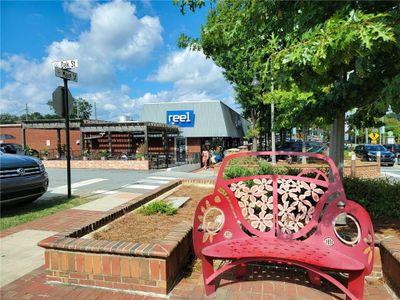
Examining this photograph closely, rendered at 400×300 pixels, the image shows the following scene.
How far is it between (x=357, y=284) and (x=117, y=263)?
7.47 feet

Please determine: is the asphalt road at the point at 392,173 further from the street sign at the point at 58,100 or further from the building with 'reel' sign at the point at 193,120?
the street sign at the point at 58,100

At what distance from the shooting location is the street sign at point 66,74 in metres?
7.27

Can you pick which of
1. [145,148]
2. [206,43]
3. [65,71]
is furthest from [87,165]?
[206,43]

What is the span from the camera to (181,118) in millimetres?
26906

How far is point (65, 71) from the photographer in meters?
7.52

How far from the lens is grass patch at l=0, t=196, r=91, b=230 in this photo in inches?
225

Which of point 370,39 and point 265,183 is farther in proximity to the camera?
point 265,183

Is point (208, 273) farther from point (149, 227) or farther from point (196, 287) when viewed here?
point (149, 227)

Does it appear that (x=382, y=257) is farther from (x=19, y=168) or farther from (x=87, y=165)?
(x=87, y=165)

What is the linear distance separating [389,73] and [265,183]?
80.3 inches

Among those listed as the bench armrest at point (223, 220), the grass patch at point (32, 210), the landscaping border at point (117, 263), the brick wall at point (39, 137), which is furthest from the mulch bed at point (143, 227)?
the brick wall at point (39, 137)

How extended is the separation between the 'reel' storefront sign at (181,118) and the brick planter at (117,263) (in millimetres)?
23672

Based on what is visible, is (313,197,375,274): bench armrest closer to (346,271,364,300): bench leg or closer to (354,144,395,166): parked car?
(346,271,364,300): bench leg

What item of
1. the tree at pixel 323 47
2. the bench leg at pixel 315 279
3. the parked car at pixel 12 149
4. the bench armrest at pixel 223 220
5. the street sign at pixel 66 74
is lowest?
the bench leg at pixel 315 279
